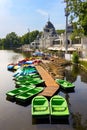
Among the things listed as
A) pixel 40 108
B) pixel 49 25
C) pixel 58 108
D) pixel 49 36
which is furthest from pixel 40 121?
pixel 49 25

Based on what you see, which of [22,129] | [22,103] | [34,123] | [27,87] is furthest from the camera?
[27,87]

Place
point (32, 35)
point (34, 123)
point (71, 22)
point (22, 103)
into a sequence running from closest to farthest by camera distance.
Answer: point (34, 123)
point (22, 103)
point (71, 22)
point (32, 35)

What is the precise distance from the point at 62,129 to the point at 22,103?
22.6ft

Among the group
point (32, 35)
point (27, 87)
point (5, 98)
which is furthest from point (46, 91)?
point (32, 35)

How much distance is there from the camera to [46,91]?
26.8 m

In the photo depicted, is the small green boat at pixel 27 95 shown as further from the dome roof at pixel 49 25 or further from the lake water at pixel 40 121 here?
the dome roof at pixel 49 25

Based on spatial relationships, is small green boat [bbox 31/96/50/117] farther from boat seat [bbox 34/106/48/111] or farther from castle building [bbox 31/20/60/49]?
castle building [bbox 31/20/60/49]

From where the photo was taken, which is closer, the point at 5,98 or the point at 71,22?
the point at 5,98

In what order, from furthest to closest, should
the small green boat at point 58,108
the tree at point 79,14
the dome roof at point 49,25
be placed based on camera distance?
the dome roof at point 49,25 → the tree at point 79,14 → the small green boat at point 58,108

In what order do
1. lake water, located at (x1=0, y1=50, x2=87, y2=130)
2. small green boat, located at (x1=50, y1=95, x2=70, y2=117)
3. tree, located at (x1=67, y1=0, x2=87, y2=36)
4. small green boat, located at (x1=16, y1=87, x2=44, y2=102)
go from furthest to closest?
tree, located at (x1=67, y1=0, x2=87, y2=36) < small green boat, located at (x1=16, y1=87, x2=44, y2=102) < small green boat, located at (x1=50, y1=95, x2=70, y2=117) < lake water, located at (x1=0, y1=50, x2=87, y2=130)

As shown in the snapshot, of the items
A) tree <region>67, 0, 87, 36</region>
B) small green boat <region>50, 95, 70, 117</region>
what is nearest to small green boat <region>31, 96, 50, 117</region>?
small green boat <region>50, 95, 70, 117</region>

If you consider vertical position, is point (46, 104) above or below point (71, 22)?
below

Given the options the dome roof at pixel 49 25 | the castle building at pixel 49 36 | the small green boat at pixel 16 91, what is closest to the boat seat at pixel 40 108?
the small green boat at pixel 16 91

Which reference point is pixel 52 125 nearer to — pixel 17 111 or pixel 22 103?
pixel 17 111
